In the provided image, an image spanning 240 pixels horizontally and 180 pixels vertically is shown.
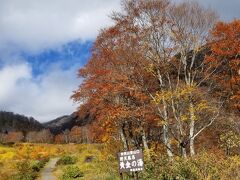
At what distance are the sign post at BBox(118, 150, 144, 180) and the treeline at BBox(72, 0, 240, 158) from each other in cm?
482

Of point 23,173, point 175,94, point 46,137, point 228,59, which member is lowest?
point 23,173

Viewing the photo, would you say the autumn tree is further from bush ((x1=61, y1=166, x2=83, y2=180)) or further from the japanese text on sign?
bush ((x1=61, y1=166, x2=83, y2=180))

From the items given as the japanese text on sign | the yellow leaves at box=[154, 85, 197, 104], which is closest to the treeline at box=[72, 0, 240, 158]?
the yellow leaves at box=[154, 85, 197, 104]

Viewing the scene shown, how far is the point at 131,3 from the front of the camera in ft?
82.0

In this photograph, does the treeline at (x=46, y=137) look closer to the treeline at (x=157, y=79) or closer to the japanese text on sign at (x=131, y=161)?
the treeline at (x=157, y=79)

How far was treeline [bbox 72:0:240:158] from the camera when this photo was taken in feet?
79.7

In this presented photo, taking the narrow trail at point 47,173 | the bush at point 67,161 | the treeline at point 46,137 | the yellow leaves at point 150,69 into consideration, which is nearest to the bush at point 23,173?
the narrow trail at point 47,173

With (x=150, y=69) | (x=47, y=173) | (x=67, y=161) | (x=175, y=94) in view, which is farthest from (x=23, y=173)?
(x=175, y=94)

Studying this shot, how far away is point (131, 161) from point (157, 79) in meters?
8.88

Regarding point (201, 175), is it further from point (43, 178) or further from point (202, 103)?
point (43, 178)

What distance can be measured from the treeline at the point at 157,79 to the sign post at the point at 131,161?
482cm

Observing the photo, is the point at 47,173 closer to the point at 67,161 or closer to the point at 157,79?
the point at 67,161

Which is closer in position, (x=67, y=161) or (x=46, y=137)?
(x=67, y=161)

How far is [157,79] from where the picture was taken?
25906 mm
